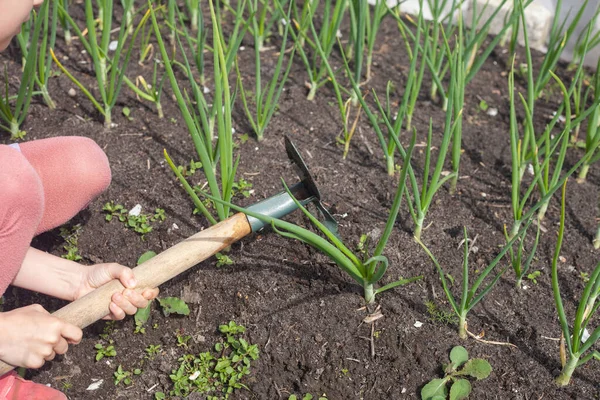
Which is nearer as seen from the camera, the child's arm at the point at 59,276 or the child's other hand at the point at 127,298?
the child's other hand at the point at 127,298

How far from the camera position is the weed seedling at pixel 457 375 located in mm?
1479

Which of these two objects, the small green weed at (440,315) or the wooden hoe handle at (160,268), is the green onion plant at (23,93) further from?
the small green weed at (440,315)

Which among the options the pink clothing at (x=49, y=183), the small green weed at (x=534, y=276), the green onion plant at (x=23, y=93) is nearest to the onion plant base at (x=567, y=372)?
the small green weed at (x=534, y=276)

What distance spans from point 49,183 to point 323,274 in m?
0.69

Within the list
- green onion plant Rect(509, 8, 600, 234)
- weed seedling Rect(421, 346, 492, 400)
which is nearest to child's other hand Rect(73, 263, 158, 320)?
weed seedling Rect(421, 346, 492, 400)

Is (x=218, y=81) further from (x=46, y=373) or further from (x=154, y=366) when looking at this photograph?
(x=46, y=373)

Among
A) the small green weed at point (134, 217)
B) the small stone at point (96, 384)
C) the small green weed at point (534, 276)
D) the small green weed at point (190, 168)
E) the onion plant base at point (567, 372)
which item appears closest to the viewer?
the onion plant base at point (567, 372)

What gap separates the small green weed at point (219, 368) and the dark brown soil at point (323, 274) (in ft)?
0.09

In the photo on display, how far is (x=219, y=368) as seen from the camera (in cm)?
156

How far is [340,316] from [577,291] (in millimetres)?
589

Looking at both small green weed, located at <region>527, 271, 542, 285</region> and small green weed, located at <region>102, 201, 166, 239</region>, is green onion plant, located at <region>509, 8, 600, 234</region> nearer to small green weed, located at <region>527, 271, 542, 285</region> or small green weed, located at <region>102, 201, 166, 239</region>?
small green weed, located at <region>527, 271, 542, 285</region>

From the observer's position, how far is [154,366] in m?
1.59

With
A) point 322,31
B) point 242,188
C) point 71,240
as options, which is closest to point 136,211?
point 71,240

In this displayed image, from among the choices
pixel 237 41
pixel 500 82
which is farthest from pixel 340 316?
pixel 500 82
